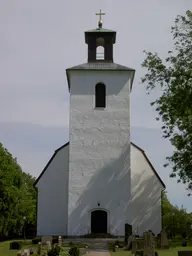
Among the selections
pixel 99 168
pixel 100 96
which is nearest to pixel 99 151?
pixel 99 168

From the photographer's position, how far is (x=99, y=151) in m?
32.5

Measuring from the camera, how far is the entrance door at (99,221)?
3177 cm

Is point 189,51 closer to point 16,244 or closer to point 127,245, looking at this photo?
point 127,245

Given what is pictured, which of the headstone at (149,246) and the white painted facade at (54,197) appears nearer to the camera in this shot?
the headstone at (149,246)

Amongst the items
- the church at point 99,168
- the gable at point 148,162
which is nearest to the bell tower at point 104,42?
the church at point 99,168

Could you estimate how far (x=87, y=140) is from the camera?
32.7 metres

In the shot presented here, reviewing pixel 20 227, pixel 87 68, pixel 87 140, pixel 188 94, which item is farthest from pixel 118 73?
pixel 20 227

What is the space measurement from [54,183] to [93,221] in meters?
4.41

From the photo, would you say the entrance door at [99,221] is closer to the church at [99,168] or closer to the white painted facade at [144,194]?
the church at [99,168]

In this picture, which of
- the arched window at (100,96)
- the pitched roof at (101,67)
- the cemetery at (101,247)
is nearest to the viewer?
the cemetery at (101,247)

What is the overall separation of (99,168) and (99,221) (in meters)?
3.67

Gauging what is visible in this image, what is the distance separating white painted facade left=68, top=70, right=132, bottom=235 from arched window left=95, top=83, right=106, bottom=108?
30cm

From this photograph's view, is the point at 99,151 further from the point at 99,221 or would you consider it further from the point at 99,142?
the point at 99,221

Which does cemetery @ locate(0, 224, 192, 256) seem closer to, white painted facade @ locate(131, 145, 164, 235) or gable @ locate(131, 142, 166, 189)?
white painted facade @ locate(131, 145, 164, 235)
